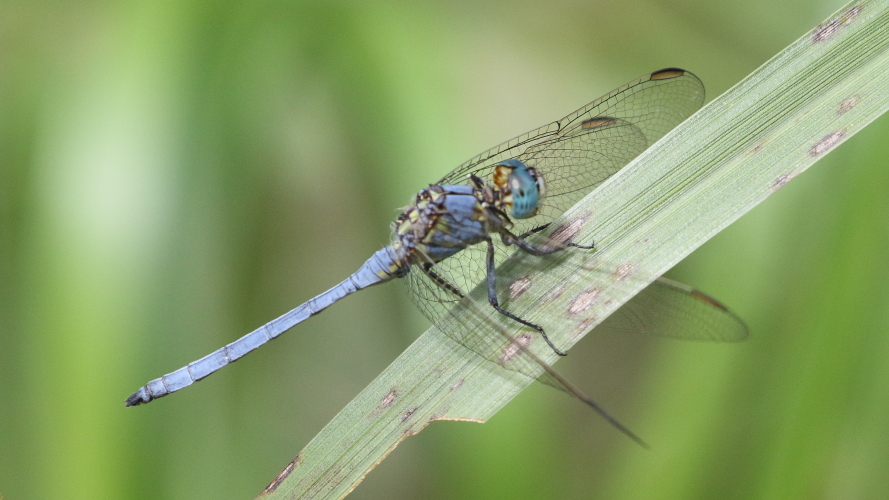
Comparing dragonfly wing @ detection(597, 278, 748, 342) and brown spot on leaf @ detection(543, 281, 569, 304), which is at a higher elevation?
brown spot on leaf @ detection(543, 281, 569, 304)

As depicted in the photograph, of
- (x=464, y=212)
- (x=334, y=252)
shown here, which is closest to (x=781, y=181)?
(x=464, y=212)

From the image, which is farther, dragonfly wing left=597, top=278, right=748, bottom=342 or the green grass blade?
dragonfly wing left=597, top=278, right=748, bottom=342

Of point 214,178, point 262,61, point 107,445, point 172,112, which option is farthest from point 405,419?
point 262,61

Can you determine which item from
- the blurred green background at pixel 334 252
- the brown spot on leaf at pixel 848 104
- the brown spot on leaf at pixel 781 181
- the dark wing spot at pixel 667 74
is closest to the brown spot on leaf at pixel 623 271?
the brown spot on leaf at pixel 781 181

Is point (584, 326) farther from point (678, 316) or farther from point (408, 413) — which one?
point (408, 413)

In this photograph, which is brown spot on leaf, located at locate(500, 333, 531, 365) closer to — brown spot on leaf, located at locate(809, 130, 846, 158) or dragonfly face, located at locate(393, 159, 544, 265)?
dragonfly face, located at locate(393, 159, 544, 265)

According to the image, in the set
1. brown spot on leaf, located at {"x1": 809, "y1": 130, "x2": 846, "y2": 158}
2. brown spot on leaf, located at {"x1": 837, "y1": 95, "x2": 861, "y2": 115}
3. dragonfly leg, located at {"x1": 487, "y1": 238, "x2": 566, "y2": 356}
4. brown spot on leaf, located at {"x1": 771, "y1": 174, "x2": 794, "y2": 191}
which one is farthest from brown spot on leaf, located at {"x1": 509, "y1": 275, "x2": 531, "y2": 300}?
brown spot on leaf, located at {"x1": 837, "y1": 95, "x2": 861, "y2": 115}

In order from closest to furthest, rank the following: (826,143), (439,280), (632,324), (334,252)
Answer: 1. (826,143)
2. (632,324)
3. (439,280)
4. (334,252)
